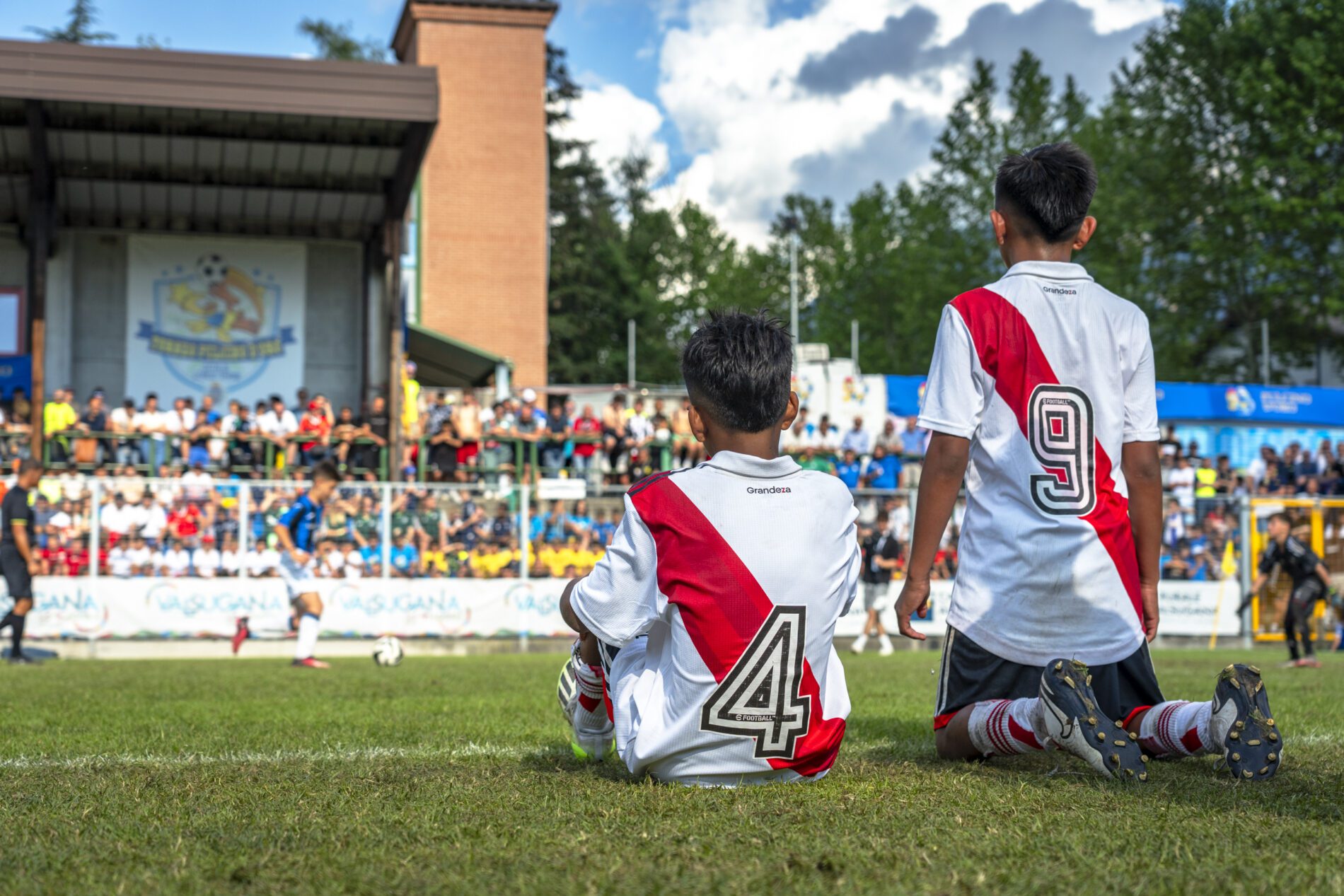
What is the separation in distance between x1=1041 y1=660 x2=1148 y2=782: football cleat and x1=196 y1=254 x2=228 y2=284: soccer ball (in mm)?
24714

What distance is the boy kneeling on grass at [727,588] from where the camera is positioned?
360 cm

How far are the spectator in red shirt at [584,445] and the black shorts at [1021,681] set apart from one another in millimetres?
17876

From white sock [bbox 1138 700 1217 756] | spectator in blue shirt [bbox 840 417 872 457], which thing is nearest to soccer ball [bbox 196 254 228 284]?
spectator in blue shirt [bbox 840 417 872 457]

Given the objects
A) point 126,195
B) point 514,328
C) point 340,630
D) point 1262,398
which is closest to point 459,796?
point 340,630

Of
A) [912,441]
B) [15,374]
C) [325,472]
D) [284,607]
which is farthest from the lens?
[912,441]

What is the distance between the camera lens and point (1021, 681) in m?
4.30

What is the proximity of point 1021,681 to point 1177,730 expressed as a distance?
51 centimetres

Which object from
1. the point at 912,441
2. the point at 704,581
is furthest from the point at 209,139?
the point at 704,581

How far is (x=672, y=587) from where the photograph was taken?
3.61 metres

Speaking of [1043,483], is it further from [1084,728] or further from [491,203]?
[491,203]

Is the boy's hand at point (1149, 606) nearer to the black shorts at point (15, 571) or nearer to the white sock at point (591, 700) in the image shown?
the white sock at point (591, 700)

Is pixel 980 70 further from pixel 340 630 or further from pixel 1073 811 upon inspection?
pixel 1073 811

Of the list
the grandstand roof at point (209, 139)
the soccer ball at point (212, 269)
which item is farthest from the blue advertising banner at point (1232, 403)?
the soccer ball at point (212, 269)

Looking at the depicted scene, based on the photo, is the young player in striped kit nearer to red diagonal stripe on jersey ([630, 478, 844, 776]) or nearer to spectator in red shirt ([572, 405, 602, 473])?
red diagonal stripe on jersey ([630, 478, 844, 776])
